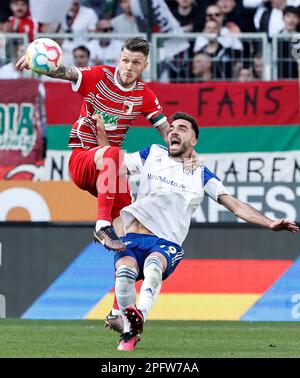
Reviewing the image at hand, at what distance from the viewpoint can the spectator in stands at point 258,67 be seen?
54.9ft

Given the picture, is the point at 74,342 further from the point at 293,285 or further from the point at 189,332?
the point at 293,285

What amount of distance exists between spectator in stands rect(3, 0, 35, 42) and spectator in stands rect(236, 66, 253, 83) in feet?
10.1

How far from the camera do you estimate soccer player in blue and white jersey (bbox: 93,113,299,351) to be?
11.3m

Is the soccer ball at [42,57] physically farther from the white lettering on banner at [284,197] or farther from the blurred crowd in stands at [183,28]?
the blurred crowd in stands at [183,28]

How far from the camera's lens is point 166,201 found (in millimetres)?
11547

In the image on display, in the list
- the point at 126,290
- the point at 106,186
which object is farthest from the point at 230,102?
the point at 126,290

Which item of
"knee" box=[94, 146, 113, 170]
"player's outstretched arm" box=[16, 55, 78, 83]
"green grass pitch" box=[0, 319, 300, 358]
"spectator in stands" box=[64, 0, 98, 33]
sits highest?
"player's outstretched arm" box=[16, 55, 78, 83]

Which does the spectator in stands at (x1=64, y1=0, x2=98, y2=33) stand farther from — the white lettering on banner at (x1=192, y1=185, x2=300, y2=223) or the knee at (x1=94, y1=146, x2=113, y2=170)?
the knee at (x1=94, y1=146, x2=113, y2=170)

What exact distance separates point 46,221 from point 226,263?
2337mm

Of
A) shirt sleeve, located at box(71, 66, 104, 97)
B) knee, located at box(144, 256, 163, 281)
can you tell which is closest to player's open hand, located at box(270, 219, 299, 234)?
knee, located at box(144, 256, 163, 281)

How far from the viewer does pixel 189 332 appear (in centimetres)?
1316

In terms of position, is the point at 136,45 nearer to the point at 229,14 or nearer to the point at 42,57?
the point at 42,57

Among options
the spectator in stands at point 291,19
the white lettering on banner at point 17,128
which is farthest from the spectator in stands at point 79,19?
the spectator in stands at point 291,19
